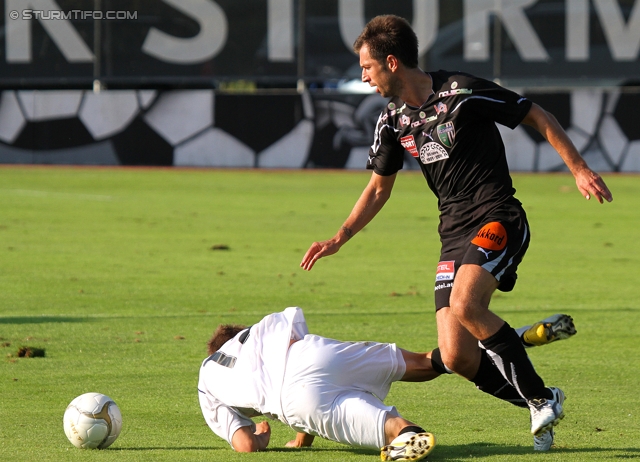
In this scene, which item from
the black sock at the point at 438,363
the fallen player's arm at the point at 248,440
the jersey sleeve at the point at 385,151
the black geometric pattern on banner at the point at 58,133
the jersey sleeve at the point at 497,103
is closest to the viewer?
the fallen player's arm at the point at 248,440

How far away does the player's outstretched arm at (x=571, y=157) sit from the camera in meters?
4.87

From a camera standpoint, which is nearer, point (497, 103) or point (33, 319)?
point (497, 103)

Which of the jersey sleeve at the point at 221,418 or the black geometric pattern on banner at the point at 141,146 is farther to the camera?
the black geometric pattern on banner at the point at 141,146

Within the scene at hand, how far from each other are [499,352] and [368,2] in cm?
2393

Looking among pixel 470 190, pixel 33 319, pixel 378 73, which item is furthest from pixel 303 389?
pixel 33 319

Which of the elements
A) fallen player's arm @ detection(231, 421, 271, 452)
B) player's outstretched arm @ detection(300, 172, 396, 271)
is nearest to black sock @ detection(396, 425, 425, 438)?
fallen player's arm @ detection(231, 421, 271, 452)

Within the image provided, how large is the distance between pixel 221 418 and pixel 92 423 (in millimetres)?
598

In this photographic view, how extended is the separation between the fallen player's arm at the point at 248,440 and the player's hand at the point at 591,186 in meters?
1.87

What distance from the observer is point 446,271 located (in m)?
5.33

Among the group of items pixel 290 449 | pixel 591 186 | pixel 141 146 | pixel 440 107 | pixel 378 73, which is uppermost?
pixel 378 73

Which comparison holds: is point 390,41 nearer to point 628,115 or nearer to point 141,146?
point 628,115

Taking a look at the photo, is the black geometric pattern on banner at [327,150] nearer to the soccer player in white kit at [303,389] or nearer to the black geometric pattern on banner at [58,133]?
the black geometric pattern on banner at [58,133]

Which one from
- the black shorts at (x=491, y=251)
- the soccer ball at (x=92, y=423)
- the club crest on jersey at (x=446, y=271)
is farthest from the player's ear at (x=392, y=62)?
the soccer ball at (x=92, y=423)

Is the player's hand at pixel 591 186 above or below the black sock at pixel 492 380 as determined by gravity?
above
